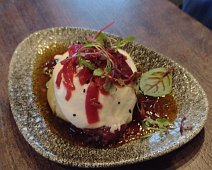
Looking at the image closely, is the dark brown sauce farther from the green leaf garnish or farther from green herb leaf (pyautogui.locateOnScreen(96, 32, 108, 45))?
green herb leaf (pyautogui.locateOnScreen(96, 32, 108, 45))

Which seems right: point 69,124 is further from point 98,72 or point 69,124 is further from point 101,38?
point 101,38

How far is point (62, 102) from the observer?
45.0 inches

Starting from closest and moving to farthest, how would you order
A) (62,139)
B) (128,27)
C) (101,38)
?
(62,139), (101,38), (128,27)

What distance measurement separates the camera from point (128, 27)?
164 centimetres

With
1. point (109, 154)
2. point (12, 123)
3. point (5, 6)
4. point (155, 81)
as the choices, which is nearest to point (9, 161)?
point (12, 123)

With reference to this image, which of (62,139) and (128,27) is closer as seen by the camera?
(62,139)

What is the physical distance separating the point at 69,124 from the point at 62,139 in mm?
88

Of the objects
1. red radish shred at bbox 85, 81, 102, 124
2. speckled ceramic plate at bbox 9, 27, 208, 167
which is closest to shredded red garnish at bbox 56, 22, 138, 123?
red radish shred at bbox 85, 81, 102, 124

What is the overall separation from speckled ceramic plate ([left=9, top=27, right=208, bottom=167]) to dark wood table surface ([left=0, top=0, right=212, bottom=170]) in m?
0.06

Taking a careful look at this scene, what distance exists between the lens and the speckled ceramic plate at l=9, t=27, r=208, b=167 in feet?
3.32

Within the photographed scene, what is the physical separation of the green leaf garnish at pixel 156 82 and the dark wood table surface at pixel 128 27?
0.17m

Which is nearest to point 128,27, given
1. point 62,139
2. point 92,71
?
point 92,71

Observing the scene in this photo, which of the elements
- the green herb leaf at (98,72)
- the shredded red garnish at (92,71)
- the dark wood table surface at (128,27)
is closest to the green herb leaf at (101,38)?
the shredded red garnish at (92,71)

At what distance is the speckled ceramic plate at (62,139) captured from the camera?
1011mm
